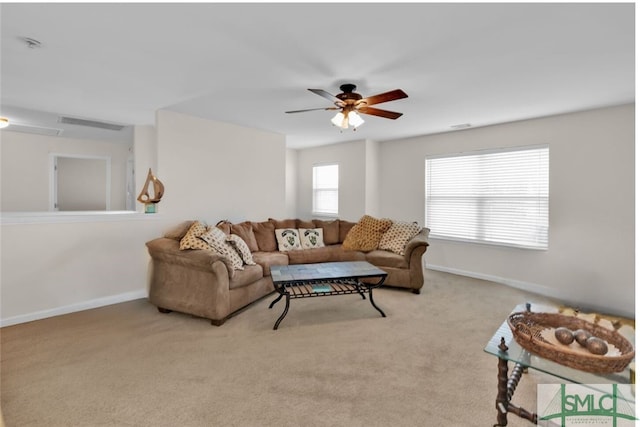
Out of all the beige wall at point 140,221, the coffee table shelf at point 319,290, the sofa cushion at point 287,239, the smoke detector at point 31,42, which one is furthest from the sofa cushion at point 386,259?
the smoke detector at point 31,42

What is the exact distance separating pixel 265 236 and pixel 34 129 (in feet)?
14.0

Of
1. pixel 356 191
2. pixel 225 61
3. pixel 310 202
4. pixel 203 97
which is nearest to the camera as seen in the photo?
pixel 225 61

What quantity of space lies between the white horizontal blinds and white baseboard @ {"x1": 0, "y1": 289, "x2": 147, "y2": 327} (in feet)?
12.6

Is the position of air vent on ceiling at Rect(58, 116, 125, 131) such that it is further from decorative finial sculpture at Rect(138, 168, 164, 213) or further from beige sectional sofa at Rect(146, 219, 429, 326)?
beige sectional sofa at Rect(146, 219, 429, 326)

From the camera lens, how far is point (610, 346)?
167cm

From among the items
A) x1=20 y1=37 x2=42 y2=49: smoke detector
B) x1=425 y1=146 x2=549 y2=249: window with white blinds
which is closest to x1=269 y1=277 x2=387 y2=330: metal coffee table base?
x1=425 y1=146 x2=549 y2=249: window with white blinds

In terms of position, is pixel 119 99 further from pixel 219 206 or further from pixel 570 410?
pixel 570 410

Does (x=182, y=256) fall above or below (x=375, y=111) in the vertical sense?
below

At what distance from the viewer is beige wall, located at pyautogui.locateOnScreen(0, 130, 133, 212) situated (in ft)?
17.6

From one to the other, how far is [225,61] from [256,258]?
2300 millimetres

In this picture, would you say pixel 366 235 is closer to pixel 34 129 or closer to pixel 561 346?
pixel 561 346

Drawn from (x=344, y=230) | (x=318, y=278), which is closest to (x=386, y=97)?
(x=318, y=278)

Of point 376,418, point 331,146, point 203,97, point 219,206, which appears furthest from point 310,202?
point 376,418

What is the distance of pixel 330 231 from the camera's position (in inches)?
201
